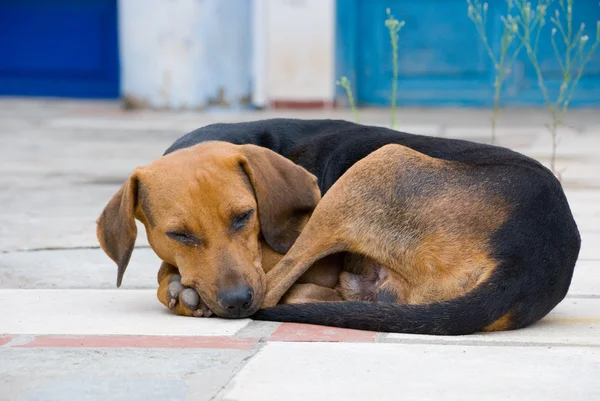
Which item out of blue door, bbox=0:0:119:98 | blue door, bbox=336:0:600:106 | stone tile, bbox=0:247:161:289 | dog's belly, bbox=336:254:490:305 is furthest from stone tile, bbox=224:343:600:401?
blue door, bbox=0:0:119:98

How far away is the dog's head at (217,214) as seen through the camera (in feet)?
12.5

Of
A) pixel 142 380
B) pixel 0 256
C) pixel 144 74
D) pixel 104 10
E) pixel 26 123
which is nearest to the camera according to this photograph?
pixel 142 380

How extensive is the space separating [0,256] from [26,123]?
688 cm

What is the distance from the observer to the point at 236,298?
370 cm

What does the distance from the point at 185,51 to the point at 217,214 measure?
9175mm

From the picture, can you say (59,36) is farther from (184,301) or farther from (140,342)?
(140,342)

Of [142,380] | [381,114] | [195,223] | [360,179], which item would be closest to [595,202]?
[360,179]

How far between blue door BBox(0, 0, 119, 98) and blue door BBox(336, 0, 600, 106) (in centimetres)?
332

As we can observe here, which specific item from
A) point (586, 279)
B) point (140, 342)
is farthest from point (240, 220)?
point (586, 279)

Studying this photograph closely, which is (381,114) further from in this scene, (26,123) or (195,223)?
(195,223)

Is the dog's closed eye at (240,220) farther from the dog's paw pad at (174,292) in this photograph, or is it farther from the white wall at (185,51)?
the white wall at (185,51)

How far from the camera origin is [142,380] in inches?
115

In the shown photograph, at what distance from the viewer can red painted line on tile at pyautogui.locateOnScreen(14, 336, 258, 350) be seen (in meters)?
3.34

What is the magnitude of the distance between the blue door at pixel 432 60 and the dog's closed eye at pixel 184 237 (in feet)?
30.7
